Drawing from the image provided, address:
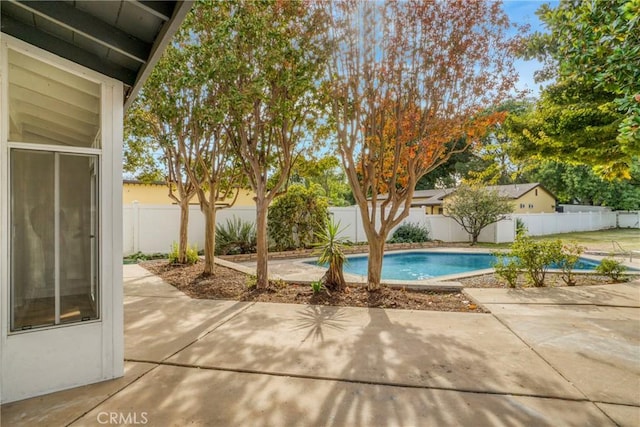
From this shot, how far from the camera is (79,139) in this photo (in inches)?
123

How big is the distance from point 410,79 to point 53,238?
218 inches

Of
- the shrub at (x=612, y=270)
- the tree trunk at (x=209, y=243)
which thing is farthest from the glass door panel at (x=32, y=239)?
the shrub at (x=612, y=270)

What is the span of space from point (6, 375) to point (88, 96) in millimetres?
2526

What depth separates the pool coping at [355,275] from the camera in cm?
657

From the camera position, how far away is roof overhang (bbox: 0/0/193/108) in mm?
2582

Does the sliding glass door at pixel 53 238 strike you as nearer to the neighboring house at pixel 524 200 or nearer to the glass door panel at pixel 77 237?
the glass door panel at pixel 77 237

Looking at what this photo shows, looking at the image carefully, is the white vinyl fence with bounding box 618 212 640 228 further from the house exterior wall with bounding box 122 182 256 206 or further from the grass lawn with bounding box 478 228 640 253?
the house exterior wall with bounding box 122 182 256 206

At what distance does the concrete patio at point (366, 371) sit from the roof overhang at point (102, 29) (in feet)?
9.56

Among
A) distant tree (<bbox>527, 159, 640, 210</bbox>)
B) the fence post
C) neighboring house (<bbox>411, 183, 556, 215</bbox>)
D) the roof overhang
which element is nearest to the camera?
the roof overhang

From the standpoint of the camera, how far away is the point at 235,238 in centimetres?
1249

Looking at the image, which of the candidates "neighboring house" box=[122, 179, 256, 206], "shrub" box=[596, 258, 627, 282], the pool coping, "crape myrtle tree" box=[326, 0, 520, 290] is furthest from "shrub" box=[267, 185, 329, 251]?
"shrub" box=[596, 258, 627, 282]

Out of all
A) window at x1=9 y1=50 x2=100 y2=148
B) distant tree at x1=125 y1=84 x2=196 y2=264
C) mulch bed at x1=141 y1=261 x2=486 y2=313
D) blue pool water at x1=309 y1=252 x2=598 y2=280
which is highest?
distant tree at x1=125 y1=84 x2=196 y2=264

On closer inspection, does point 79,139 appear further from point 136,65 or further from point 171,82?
point 171,82

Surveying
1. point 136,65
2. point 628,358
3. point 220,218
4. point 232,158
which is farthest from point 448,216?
point 136,65
